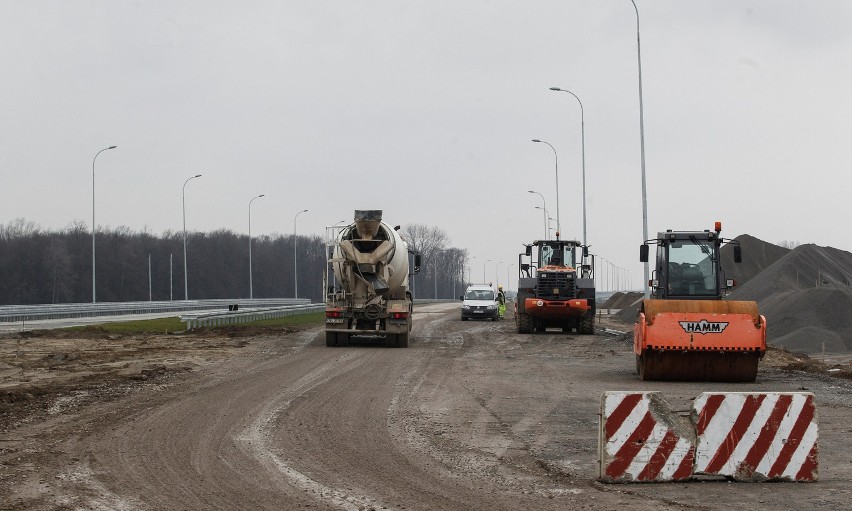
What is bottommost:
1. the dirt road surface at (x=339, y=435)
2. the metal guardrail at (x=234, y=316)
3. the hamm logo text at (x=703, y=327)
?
the dirt road surface at (x=339, y=435)

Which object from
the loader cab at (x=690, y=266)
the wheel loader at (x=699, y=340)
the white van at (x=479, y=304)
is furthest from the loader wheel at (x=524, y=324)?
the wheel loader at (x=699, y=340)

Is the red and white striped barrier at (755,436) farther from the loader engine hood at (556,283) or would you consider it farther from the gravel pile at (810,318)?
the loader engine hood at (556,283)

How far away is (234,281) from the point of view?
134m

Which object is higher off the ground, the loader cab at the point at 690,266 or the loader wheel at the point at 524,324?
the loader cab at the point at 690,266

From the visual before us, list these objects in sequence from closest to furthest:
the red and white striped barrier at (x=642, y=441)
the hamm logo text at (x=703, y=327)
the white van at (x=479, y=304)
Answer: the red and white striped barrier at (x=642, y=441) → the hamm logo text at (x=703, y=327) → the white van at (x=479, y=304)

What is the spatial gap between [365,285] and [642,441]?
20373 millimetres

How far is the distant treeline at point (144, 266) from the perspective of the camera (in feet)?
335

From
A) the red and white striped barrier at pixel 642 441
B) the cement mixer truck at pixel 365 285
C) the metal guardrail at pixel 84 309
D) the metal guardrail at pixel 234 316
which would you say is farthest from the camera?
the metal guardrail at pixel 84 309

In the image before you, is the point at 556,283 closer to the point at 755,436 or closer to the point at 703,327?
the point at 703,327

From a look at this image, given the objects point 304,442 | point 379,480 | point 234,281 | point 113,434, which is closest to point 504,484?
point 379,480

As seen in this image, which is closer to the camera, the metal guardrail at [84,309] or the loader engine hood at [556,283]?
the loader engine hood at [556,283]

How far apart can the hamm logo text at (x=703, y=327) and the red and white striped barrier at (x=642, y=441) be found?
8.82 meters

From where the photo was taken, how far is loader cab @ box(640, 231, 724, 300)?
2227cm

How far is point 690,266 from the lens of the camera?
22375 mm
